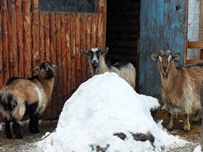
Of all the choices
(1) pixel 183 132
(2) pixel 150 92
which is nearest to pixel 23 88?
(1) pixel 183 132

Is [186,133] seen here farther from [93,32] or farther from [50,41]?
[50,41]

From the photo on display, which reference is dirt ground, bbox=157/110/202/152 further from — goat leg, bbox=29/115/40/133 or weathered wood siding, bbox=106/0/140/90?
goat leg, bbox=29/115/40/133

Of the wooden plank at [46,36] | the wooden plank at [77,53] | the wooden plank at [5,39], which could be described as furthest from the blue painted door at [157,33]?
the wooden plank at [5,39]

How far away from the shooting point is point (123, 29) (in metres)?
12.4

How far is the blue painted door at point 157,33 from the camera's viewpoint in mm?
9969

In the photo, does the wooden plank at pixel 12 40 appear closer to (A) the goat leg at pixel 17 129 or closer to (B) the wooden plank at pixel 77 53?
(A) the goat leg at pixel 17 129

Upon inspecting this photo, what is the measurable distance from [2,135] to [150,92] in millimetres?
4251

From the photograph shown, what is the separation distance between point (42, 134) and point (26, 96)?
90cm

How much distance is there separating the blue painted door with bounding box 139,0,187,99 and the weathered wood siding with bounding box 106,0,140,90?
646 mm

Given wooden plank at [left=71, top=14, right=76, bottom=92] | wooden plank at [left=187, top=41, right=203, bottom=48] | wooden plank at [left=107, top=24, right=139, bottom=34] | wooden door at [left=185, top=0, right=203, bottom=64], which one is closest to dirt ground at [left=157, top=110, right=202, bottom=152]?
wooden plank at [left=187, top=41, right=203, bottom=48]

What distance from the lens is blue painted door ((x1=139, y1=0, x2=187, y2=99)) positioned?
997 cm

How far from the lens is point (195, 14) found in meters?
14.0

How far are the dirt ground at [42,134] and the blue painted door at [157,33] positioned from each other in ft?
3.97

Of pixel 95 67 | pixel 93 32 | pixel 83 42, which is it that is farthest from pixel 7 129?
pixel 93 32
